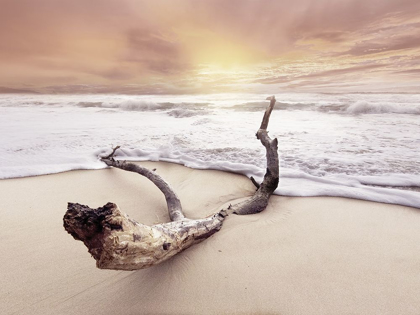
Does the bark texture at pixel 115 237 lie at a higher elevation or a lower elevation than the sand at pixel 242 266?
higher

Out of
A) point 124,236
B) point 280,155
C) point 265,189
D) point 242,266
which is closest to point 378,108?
point 280,155

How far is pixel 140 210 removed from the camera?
307 cm

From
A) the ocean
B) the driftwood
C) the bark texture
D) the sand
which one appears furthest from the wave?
the bark texture

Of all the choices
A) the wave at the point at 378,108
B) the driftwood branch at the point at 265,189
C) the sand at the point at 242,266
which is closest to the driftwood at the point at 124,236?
the sand at the point at 242,266

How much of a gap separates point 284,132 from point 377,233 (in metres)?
6.04

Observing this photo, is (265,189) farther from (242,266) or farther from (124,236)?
(124,236)

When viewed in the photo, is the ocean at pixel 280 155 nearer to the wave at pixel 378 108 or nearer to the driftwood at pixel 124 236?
the driftwood at pixel 124 236

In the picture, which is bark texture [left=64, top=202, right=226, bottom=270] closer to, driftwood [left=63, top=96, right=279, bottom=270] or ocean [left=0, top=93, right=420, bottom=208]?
driftwood [left=63, top=96, right=279, bottom=270]

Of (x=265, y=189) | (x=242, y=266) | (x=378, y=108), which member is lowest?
(x=242, y=266)

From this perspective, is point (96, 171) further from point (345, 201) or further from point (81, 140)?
point (345, 201)

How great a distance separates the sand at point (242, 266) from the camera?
1.64 metres

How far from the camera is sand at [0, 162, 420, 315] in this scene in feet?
5.37

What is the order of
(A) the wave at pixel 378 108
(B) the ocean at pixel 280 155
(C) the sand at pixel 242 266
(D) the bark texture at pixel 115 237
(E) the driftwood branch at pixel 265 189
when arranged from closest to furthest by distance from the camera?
(D) the bark texture at pixel 115 237 < (C) the sand at pixel 242 266 < (E) the driftwood branch at pixel 265 189 < (B) the ocean at pixel 280 155 < (A) the wave at pixel 378 108

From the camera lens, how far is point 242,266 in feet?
6.49
